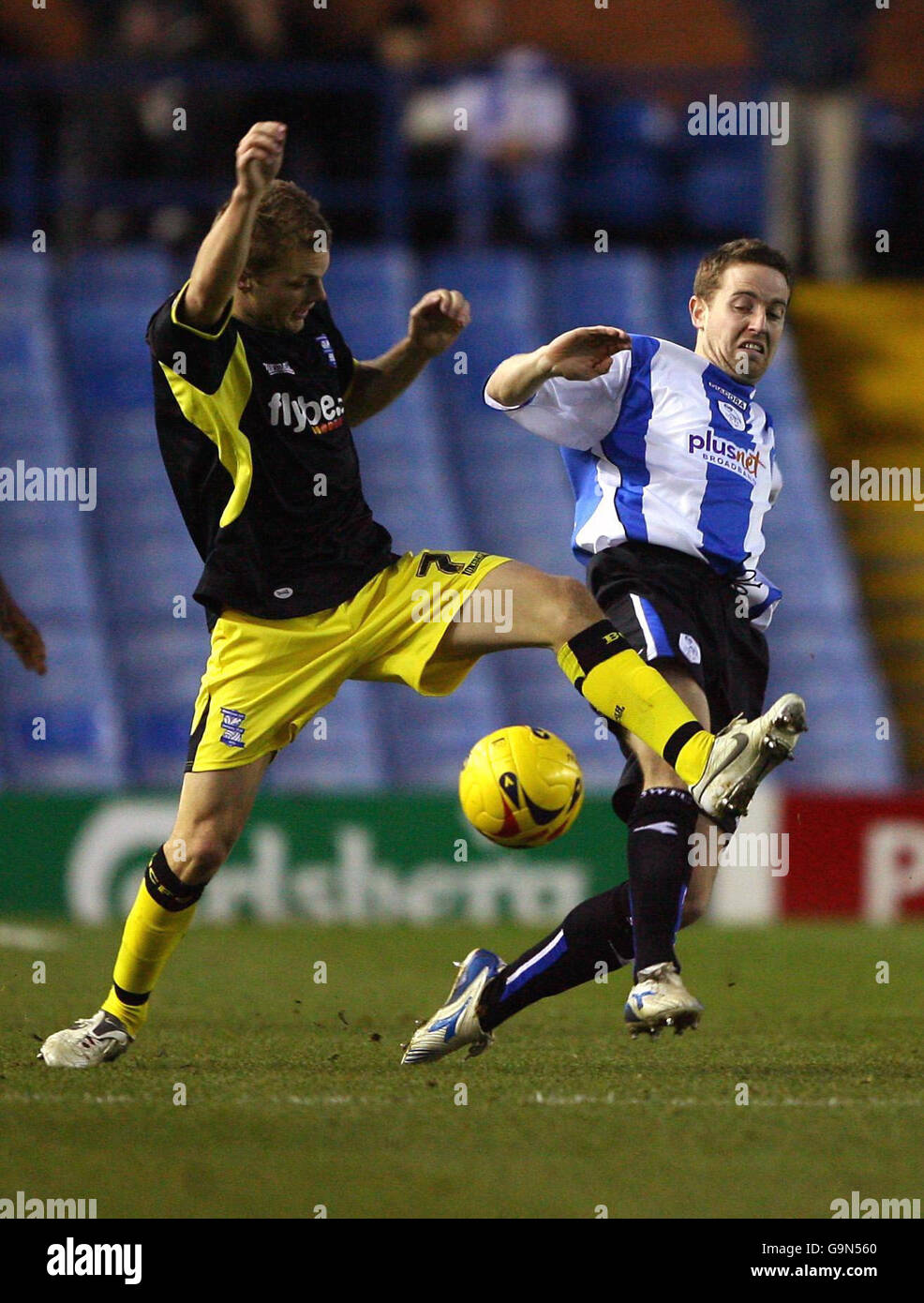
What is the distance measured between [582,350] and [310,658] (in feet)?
3.48

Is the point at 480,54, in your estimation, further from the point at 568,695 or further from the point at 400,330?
the point at 568,695

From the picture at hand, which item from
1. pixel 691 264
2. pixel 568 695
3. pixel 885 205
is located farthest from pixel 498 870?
pixel 885 205

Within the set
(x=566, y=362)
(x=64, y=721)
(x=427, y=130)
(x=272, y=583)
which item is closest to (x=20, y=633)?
(x=272, y=583)

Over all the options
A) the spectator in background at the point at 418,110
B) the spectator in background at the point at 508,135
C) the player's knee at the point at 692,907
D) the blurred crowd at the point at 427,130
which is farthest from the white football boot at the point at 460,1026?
the spectator in background at the point at 508,135

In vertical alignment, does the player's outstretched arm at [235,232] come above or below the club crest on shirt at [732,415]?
above

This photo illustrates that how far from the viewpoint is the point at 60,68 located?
524 inches

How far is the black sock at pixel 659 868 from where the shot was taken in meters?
4.84

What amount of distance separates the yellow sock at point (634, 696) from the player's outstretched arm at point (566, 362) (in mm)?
629

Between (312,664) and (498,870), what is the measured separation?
5.91 meters

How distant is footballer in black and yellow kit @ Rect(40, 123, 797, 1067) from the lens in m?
5.18

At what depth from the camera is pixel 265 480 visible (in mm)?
5363

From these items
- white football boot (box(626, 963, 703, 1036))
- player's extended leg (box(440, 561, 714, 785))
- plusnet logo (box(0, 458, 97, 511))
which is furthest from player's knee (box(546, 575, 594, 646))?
plusnet logo (box(0, 458, 97, 511))

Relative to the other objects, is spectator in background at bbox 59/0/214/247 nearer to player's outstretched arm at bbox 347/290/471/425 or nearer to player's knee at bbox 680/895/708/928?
player's outstretched arm at bbox 347/290/471/425

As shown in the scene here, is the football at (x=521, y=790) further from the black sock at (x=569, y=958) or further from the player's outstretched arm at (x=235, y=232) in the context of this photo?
the player's outstretched arm at (x=235, y=232)
